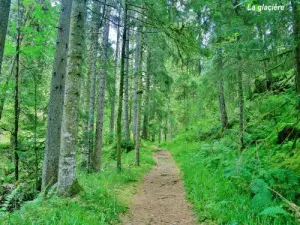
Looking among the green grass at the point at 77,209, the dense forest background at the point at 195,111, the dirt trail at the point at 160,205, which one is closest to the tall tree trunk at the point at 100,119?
the dense forest background at the point at 195,111

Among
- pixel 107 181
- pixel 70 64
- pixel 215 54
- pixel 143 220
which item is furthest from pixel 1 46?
pixel 215 54

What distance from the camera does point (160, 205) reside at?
648 centimetres

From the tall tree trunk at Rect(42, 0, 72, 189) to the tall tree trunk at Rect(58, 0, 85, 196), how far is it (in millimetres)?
1263

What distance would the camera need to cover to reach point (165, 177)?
33.0 feet

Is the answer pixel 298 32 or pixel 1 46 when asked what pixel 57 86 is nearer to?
pixel 1 46

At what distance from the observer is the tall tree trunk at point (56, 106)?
6812 mm

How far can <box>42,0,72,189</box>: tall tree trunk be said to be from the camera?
268 inches

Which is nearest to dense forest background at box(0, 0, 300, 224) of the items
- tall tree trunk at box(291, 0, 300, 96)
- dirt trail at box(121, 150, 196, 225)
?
tall tree trunk at box(291, 0, 300, 96)

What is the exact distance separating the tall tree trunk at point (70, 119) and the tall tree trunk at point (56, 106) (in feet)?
4.14

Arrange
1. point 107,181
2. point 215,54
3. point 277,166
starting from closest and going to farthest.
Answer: point 277,166
point 107,181
point 215,54

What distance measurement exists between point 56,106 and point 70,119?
1.70m

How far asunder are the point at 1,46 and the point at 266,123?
30.9 ft

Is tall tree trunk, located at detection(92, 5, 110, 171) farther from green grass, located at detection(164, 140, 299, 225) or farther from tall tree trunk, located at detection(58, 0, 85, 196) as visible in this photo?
tall tree trunk, located at detection(58, 0, 85, 196)

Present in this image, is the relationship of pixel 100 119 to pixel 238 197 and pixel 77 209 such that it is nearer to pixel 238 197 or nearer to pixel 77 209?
pixel 77 209
